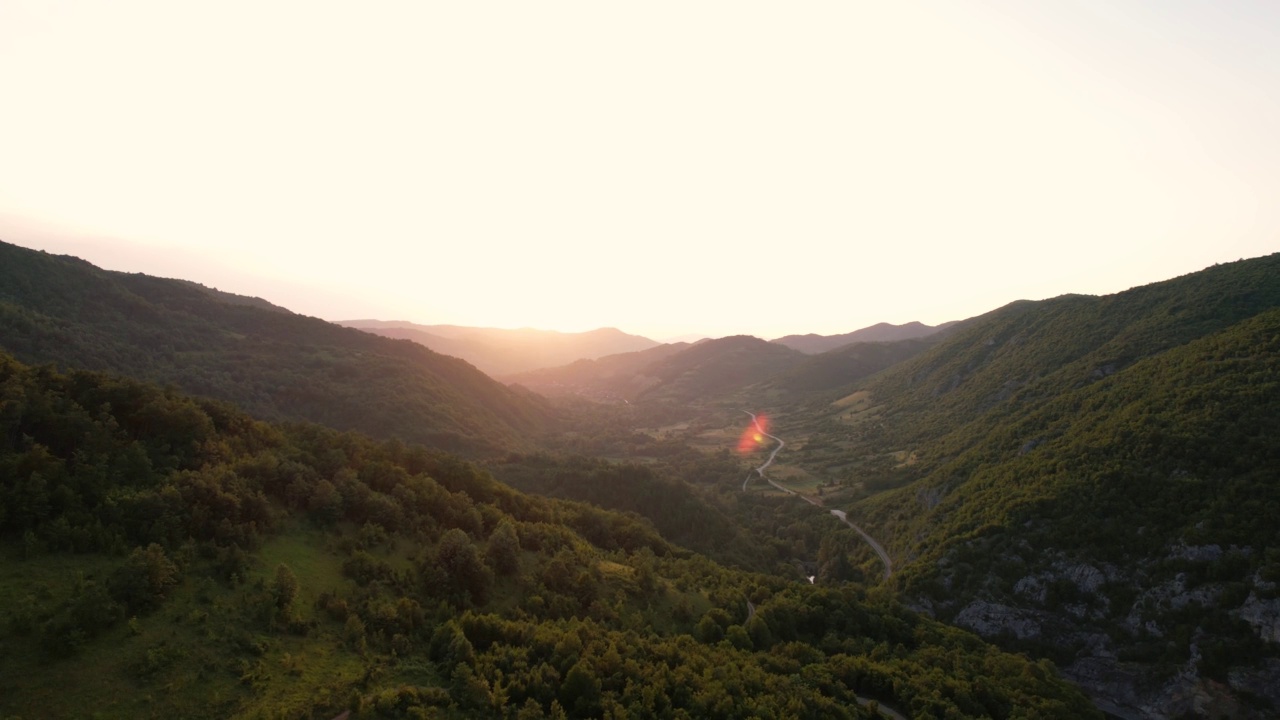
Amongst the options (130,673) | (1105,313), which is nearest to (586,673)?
(130,673)

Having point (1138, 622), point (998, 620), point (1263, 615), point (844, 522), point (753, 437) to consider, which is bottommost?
point (844, 522)

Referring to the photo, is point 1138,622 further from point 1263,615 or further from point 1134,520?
point 1134,520

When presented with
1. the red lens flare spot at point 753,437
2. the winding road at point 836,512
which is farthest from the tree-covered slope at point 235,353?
the red lens flare spot at point 753,437

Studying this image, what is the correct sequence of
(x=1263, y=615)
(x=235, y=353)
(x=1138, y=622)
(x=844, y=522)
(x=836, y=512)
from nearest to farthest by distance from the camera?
(x=1263, y=615) < (x=1138, y=622) < (x=844, y=522) < (x=836, y=512) < (x=235, y=353)

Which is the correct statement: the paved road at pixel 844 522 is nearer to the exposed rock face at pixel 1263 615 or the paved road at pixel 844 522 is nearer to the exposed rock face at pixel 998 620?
the exposed rock face at pixel 998 620

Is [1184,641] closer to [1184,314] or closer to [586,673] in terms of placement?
[586,673]

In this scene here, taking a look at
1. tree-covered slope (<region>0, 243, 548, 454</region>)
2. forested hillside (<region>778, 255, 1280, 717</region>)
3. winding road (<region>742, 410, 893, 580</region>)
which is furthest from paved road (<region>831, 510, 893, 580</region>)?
tree-covered slope (<region>0, 243, 548, 454</region>)

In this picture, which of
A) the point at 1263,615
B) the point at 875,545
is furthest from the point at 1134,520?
the point at 875,545
